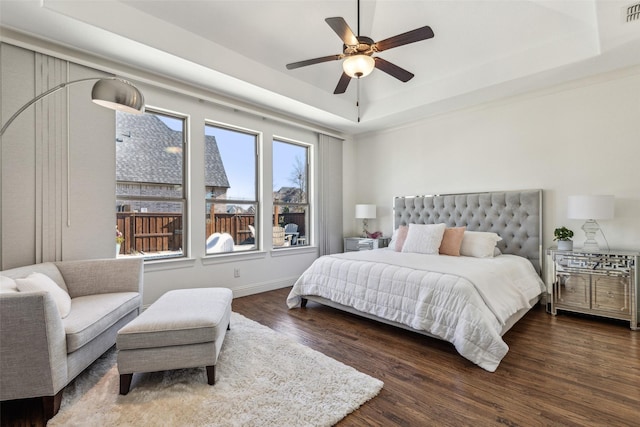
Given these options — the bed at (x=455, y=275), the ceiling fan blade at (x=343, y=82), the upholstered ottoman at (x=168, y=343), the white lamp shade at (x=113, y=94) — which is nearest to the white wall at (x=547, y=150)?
the bed at (x=455, y=275)

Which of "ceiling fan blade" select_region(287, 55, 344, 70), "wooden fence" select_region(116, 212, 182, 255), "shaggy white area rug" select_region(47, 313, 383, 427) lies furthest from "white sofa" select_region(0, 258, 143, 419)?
"ceiling fan blade" select_region(287, 55, 344, 70)

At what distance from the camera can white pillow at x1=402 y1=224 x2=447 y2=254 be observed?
12.9 ft

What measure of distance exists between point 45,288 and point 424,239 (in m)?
3.84

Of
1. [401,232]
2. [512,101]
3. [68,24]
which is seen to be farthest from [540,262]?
[68,24]

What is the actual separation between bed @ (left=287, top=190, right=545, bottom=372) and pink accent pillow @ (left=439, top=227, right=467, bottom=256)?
12mm

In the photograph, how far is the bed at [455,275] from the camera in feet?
8.04

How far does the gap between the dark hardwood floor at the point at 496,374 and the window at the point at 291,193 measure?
199 cm

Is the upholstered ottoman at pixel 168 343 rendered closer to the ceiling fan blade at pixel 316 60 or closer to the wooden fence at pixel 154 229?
the wooden fence at pixel 154 229

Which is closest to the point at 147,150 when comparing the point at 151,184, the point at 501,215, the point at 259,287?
the point at 151,184

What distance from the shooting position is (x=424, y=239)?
13.2ft

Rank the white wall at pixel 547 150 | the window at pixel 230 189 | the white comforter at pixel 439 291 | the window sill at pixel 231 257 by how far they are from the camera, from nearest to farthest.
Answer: the white comforter at pixel 439 291
the white wall at pixel 547 150
the window sill at pixel 231 257
the window at pixel 230 189

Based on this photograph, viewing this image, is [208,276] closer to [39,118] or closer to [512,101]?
[39,118]

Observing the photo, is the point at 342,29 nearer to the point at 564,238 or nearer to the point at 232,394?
the point at 232,394

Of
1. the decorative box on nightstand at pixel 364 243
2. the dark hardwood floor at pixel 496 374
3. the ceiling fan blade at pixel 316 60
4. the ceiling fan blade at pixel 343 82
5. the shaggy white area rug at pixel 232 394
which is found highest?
the ceiling fan blade at pixel 316 60
